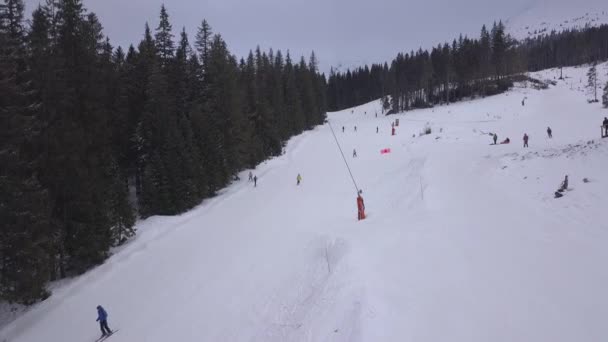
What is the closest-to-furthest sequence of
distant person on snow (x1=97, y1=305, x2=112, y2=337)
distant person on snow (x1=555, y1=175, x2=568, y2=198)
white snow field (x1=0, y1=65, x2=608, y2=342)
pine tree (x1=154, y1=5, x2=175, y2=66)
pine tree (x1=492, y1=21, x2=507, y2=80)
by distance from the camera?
white snow field (x1=0, y1=65, x2=608, y2=342) → distant person on snow (x1=97, y1=305, x2=112, y2=337) → distant person on snow (x1=555, y1=175, x2=568, y2=198) → pine tree (x1=154, y1=5, x2=175, y2=66) → pine tree (x1=492, y1=21, x2=507, y2=80)

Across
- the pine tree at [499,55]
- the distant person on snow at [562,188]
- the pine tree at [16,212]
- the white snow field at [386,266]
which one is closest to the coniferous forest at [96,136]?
the pine tree at [16,212]

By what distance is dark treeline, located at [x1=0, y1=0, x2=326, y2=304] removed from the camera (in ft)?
52.2

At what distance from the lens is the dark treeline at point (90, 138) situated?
15.9m

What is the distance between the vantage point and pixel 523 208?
14.9m

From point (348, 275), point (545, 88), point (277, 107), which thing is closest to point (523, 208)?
point (348, 275)

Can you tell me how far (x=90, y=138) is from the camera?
72.3ft

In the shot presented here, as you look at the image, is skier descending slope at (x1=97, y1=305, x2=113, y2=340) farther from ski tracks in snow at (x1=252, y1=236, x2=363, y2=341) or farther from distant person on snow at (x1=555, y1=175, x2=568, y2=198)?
distant person on snow at (x1=555, y1=175, x2=568, y2=198)

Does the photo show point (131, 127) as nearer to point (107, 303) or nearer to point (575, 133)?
point (107, 303)

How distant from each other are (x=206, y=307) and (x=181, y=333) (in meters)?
1.52

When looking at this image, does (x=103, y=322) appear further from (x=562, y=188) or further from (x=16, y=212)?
(x=562, y=188)

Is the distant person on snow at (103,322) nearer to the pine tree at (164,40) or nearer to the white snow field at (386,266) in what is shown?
the white snow field at (386,266)

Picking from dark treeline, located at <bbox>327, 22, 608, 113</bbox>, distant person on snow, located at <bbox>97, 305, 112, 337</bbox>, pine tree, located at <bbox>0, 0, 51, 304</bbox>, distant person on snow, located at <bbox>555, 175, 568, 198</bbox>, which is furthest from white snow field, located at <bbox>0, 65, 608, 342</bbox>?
dark treeline, located at <bbox>327, 22, 608, 113</bbox>

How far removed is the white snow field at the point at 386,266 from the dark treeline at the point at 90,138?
226cm

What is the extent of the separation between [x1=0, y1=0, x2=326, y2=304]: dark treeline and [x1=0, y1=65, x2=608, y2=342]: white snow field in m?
2.26
